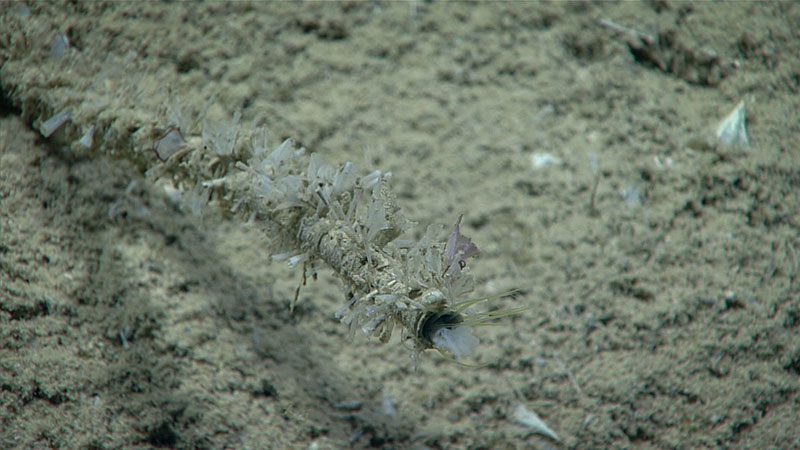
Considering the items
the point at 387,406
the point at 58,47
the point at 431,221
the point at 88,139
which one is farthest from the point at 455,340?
the point at 58,47

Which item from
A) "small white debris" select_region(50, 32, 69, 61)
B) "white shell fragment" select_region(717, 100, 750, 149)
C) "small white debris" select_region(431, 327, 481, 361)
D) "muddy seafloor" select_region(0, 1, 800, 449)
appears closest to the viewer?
"small white debris" select_region(431, 327, 481, 361)

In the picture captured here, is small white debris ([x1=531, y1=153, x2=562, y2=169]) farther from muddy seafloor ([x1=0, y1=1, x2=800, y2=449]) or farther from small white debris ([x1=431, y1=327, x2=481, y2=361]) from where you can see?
small white debris ([x1=431, y1=327, x2=481, y2=361])

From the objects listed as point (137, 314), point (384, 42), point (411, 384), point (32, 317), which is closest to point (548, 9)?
point (384, 42)

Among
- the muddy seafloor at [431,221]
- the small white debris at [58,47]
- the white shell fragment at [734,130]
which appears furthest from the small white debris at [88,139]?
the white shell fragment at [734,130]

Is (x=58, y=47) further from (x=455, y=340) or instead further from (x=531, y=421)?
A: (x=531, y=421)

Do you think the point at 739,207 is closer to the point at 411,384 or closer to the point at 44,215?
the point at 411,384

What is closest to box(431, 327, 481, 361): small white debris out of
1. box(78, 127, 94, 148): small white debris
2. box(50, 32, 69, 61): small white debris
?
box(78, 127, 94, 148): small white debris

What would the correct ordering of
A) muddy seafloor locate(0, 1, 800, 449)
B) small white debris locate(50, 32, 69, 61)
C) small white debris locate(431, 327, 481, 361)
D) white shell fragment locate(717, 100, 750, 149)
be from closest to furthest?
small white debris locate(431, 327, 481, 361), muddy seafloor locate(0, 1, 800, 449), small white debris locate(50, 32, 69, 61), white shell fragment locate(717, 100, 750, 149)

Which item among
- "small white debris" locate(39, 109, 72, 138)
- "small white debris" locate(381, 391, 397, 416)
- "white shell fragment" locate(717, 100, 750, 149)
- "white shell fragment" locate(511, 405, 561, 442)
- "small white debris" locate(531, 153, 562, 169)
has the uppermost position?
"small white debris" locate(39, 109, 72, 138)
